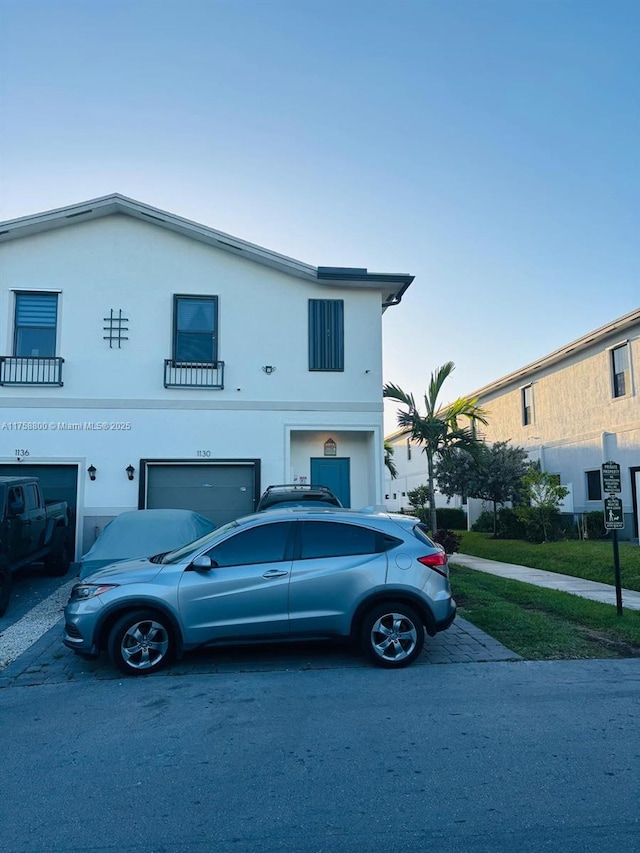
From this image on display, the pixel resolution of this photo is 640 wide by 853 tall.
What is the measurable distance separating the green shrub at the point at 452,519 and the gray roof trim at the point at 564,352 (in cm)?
552

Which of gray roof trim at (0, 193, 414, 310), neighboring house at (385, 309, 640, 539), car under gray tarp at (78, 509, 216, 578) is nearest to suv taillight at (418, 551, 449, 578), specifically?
car under gray tarp at (78, 509, 216, 578)

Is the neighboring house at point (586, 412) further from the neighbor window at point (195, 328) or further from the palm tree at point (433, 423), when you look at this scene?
the neighbor window at point (195, 328)

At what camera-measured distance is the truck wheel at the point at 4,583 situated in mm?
9000

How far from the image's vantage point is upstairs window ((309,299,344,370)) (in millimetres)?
14656

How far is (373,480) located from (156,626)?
8774mm

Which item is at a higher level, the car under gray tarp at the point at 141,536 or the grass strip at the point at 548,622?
the car under gray tarp at the point at 141,536

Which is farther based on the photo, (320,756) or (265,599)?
(265,599)

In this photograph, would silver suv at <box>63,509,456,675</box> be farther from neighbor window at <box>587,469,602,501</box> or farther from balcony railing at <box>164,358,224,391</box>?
neighbor window at <box>587,469,602,501</box>

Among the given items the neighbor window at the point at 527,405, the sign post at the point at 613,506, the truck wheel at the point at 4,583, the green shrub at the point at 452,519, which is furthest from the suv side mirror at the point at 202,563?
the green shrub at the point at 452,519

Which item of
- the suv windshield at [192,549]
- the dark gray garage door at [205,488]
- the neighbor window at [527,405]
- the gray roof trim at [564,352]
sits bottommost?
the suv windshield at [192,549]

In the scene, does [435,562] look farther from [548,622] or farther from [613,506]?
[613,506]

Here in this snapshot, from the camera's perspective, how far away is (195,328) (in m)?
14.5

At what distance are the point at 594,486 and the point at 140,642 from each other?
17.8m

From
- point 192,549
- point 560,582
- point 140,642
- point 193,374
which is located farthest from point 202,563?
point 560,582
